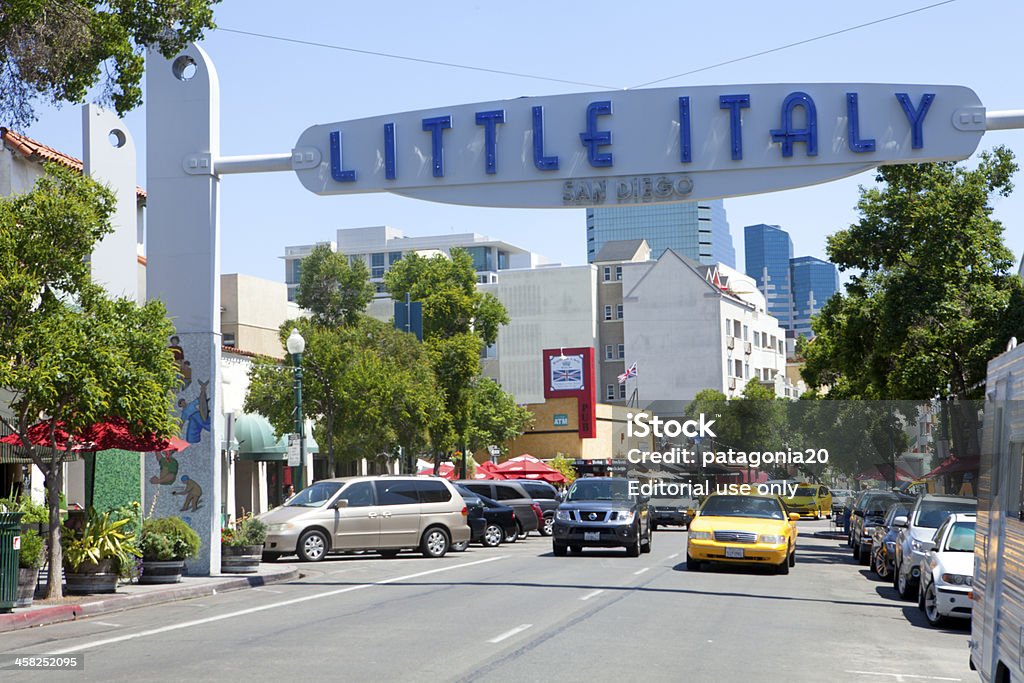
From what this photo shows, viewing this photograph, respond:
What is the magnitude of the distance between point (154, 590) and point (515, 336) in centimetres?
8810

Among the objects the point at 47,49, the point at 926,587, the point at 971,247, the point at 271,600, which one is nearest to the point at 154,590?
the point at 271,600

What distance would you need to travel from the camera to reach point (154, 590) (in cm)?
1811

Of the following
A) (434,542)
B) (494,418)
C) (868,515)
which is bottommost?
Answer: (434,542)

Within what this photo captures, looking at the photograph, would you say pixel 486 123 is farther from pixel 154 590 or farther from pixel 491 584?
pixel 154 590

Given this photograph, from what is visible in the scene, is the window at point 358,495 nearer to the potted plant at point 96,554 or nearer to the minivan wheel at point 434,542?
the minivan wheel at point 434,542

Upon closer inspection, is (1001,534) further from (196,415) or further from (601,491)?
(601,491)

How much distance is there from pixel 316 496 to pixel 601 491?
6665 mm

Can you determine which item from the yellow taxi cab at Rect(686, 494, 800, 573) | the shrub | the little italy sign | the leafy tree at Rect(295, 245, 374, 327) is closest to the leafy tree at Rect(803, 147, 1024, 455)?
the yellow taxi cab at Rect(686, 494, 800, 573)

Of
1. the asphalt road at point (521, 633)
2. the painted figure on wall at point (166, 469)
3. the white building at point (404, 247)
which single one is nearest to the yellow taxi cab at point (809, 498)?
the asphalt road at point (521, 633)

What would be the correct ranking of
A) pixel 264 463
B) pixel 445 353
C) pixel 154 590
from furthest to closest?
pixel 445 353
pixel 264 463
pixel 154 590

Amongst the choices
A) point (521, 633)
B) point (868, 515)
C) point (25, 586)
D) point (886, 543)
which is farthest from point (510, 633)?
point (868, 515)

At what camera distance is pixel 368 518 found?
27.9m

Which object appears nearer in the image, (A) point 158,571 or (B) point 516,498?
(A) point 158,571

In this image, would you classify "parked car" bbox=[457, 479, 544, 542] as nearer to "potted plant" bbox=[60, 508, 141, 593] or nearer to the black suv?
the black suv
